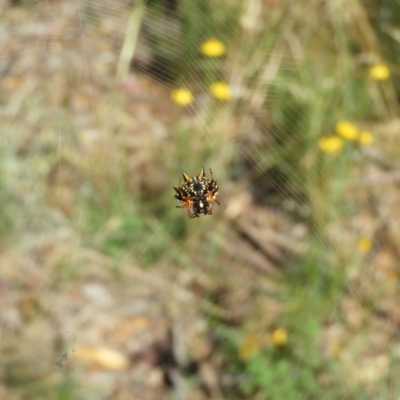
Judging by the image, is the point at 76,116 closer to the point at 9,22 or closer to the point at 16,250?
the point at 9,22

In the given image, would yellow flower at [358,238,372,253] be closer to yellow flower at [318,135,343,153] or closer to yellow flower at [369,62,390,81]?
yellow flower at [318,135,343,153]

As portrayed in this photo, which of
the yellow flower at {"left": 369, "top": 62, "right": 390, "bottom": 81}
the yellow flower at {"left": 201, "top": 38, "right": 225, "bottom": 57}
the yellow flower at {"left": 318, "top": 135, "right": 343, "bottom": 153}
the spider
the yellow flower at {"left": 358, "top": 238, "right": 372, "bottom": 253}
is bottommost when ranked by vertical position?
the spider

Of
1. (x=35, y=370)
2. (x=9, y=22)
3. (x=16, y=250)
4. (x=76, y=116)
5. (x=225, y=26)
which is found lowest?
(x=35, y=370)

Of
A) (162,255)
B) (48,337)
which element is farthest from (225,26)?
(48,337)

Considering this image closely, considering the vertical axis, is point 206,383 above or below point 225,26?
below

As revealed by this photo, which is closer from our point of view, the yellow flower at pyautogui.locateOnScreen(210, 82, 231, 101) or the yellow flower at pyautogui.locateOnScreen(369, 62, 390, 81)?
the yellow flower at pyautogui.locateOnScreen(210, 82, 231, 101)

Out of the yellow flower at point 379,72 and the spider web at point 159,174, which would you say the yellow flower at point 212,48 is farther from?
the yellow flower at point 379,72

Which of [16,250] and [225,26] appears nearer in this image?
[16,250]

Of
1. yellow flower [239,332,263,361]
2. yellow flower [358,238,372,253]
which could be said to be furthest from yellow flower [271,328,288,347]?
yellow flower [358,238,372,253]
